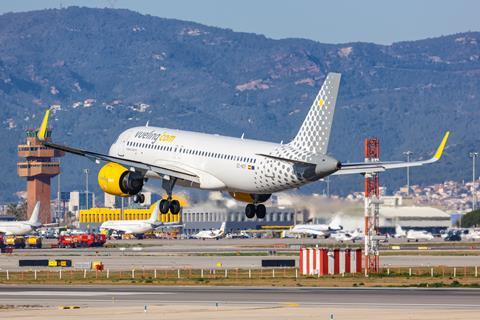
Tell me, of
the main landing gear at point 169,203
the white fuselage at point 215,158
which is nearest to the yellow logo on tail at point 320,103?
the white fuselage at point 215,158

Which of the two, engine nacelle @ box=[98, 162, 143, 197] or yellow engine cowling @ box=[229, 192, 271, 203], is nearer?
engine nacelle @ box=[98, 162, 143, 197]

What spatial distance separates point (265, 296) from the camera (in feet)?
325

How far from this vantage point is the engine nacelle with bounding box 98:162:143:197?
4599 inches

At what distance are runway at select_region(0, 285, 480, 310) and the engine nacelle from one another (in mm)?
8527

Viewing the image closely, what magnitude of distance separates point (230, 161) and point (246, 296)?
1661 centimetres

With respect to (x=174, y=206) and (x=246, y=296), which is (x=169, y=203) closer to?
(x=174, y=206)

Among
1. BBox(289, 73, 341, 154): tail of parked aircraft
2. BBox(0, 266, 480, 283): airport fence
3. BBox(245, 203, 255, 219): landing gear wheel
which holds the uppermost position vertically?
BBox(289, 73, 341, 154): tail of parked aircraft

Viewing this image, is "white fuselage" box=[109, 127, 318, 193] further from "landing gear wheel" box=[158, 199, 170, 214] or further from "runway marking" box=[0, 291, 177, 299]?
"runway marking" box=[0, 291, 177, 299]

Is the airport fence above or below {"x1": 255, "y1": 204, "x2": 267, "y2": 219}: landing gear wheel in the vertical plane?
below

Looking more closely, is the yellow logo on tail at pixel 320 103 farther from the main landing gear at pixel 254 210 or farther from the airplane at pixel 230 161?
the main landing gear at pixel 254 210

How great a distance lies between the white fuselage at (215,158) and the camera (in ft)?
359

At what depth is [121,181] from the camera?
383ft

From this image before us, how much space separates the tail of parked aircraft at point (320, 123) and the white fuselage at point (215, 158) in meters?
1.85

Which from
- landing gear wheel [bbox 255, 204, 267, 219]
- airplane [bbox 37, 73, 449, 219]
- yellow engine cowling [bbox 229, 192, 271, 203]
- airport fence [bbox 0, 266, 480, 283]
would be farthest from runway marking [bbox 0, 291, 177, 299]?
yellow engine cowling [bbox 229, 192, 271, 203]
